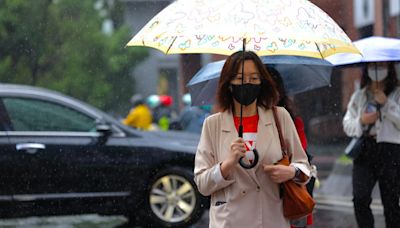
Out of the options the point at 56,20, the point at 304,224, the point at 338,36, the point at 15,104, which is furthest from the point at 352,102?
the point at 56,20

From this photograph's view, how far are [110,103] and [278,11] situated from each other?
18170mm

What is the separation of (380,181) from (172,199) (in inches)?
123

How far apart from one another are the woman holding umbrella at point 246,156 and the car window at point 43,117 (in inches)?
185

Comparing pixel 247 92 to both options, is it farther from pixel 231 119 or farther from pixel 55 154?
pixel 55 154

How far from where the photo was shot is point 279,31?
4047 mm

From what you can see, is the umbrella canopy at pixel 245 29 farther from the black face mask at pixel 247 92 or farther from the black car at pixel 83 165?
the black car at pixel 83 165

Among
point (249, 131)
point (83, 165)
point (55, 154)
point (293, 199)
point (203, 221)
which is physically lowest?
point (203, 221)

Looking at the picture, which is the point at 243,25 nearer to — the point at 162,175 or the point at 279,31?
the point at 279,31

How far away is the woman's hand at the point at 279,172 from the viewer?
12.5ft

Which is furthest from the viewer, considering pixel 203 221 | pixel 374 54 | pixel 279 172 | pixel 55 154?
pixel 203 221

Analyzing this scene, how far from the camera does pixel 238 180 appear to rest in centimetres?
388

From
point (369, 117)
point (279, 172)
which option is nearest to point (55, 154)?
point (369, 117)

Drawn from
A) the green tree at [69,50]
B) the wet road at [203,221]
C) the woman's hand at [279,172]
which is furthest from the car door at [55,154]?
the green tree at [69,50]

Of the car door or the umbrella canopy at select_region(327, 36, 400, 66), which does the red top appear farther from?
the car door
